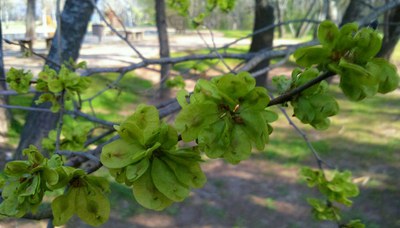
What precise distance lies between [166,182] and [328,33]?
1.37 feet

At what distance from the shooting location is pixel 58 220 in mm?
873

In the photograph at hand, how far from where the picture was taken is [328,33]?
2.19 feet

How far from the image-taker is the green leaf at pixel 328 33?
2.17ft

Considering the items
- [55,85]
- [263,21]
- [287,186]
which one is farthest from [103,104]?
[55,85]

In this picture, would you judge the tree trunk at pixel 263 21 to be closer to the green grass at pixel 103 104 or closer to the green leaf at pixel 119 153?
the green grass at pixel 103 104

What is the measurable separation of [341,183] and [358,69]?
1.63 meters

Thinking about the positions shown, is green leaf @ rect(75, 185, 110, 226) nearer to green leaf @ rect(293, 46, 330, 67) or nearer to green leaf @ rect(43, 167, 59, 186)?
green leaf @ rect(43, 167, 59, 186)

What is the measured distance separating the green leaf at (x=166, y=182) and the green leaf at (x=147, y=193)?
16mm

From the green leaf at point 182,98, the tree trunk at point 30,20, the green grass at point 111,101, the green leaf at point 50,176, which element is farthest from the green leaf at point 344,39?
the tree trunk at point 30,20

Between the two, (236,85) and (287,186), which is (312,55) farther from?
(287,186)

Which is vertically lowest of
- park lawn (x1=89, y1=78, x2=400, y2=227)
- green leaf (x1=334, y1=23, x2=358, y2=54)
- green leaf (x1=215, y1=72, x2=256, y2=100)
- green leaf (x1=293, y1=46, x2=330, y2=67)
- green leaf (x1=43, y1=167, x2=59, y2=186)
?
park lawn (x1=89, y1=78, x2=400, y2=227)

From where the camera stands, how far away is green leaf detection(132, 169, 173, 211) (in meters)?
0.74

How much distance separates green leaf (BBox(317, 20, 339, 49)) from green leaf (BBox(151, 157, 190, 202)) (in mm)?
389

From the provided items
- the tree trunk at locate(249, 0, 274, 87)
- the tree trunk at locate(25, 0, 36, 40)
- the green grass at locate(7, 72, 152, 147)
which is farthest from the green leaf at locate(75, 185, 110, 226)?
the tree trunk at locate(25, 0, 36, 40)
